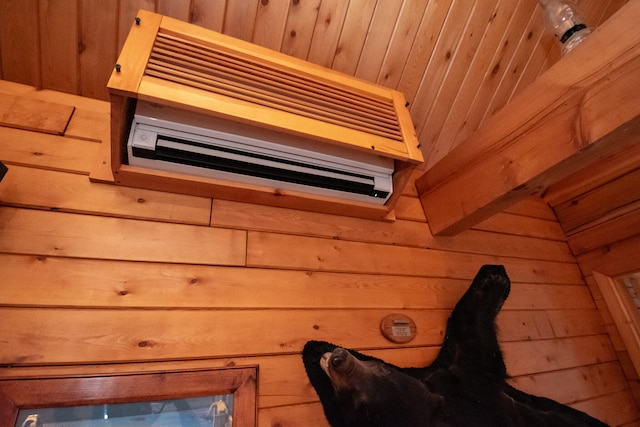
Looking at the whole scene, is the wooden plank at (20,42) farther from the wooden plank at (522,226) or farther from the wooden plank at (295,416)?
the wooden plank at (522,226)

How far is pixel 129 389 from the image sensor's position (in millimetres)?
775

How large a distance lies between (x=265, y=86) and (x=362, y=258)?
691 mm

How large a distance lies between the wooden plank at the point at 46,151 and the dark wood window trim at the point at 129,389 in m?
0.60

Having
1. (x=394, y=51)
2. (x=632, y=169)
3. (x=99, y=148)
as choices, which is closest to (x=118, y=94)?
(x=99, y=148)

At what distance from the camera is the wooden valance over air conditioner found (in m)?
0.85

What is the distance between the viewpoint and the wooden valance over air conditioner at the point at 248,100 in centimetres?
85

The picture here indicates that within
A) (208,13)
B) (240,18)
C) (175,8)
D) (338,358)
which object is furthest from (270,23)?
(338,358)

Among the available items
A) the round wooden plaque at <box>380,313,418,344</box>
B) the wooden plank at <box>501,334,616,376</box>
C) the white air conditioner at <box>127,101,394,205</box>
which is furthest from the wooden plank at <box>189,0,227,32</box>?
the wooden plank at <box>501,334,616,376</box>

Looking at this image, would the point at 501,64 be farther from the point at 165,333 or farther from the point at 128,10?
the point at 165,333

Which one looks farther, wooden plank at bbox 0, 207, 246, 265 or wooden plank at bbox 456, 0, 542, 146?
wooden plank at bbox 456, 0, 542, 146

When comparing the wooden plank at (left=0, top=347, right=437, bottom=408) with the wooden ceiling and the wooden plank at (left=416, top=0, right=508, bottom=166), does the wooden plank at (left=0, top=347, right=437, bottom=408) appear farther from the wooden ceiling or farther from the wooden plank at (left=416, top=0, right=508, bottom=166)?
the wooden plank at (left=416, top=0, right=508, bottom=166)

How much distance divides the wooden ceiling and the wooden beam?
17.1 inches

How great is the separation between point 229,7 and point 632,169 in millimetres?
2049

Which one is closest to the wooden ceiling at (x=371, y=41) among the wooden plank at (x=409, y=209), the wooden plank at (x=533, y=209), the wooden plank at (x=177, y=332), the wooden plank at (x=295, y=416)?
the wooden plank at (x=409, y=209)
